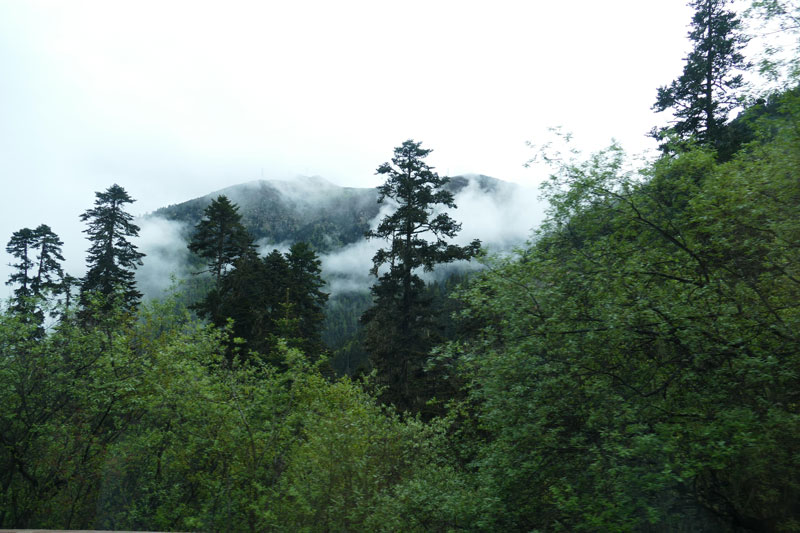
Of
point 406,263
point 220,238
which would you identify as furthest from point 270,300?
point 406,263

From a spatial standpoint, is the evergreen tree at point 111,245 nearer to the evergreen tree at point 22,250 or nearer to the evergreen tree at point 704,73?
the evergreen tree at point 22,250

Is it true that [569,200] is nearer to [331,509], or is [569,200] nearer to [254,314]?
[331,509]

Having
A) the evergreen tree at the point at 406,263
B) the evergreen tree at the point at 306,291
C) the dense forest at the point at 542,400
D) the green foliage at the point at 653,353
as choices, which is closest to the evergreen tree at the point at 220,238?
the evergreen tree at the point at 306,291

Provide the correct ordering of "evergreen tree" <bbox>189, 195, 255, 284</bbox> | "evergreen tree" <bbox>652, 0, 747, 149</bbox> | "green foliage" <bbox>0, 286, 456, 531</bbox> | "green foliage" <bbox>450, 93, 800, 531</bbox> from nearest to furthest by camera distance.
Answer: "green foliage" <bbox>450, 93, 800, 531</bbox> → "green foliage" <bbox>0, 286, 456, 531</bbox> → "evergreen tree" <bbox>652, 0, 747, 149</bbox> → "evergreen tree" <bbox>189, 195, 255, 284</bbox>

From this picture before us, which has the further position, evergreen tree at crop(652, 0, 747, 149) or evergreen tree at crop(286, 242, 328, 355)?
evergreen tree at crop(286, 242, 328, 355)

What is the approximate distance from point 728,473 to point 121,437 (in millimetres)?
10681

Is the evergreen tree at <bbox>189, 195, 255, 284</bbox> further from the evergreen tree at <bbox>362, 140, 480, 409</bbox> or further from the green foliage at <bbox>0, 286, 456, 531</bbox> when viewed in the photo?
the green foliage at <bbox>0, 286, 456, 531</bbox>

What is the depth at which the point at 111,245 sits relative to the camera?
88.6 ft

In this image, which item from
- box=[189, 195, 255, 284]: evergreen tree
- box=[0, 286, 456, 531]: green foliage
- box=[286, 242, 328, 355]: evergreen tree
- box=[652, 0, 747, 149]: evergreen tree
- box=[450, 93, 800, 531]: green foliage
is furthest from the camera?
box=[286, 242, 328, 355]: evergreen tree

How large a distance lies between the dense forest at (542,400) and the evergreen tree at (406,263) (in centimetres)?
919

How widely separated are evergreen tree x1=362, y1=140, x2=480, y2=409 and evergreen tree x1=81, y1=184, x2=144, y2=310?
15317 millimetres

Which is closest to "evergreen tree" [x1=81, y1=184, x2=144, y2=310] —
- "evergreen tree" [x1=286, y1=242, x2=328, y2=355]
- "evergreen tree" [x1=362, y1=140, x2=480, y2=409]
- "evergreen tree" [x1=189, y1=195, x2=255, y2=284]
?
"evergreen tree" [x1=189, y1=195, x2=255, y2=284]

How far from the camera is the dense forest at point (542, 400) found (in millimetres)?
5699

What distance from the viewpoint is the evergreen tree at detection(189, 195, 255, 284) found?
93.6 feet
